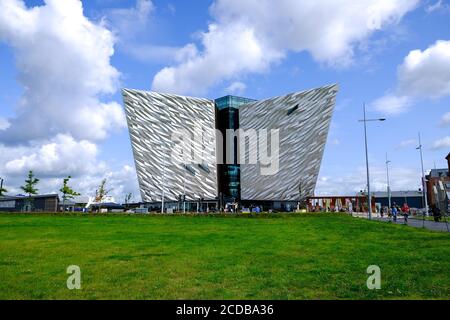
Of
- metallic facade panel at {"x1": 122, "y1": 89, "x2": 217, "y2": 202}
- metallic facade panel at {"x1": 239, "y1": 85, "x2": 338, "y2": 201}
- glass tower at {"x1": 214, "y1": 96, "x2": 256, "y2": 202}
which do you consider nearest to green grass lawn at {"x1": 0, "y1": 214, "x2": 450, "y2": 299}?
metallic facade panel at {"x1": 239, "y1": 85, "x2": 338, "y2": 201}

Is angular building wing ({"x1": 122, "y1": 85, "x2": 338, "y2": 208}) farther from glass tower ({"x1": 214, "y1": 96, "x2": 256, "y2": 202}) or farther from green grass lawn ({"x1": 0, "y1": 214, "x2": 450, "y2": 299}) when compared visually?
green grass lawn ({"x1": 0, "y1": 214, "x2": 450, "y2": 299})

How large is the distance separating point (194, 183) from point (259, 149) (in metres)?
17.6

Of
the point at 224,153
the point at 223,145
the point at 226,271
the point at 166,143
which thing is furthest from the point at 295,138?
the point at 226,271

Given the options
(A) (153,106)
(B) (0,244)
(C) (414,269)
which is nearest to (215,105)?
(A) (153,106)

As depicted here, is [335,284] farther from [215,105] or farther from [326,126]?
[215,105]

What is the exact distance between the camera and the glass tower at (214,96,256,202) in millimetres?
99750

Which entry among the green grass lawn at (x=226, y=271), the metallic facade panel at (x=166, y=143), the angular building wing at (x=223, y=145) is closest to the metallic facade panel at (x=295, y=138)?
the angular building wing at (x=223, y=145)

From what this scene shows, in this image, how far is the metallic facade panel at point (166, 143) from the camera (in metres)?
89.8

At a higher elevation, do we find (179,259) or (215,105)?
(215,105)

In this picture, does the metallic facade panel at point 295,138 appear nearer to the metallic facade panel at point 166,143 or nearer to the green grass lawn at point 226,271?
the metallic facade panel at point 166,143

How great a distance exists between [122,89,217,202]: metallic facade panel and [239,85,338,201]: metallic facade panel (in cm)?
1219

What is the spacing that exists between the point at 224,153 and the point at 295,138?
22795 millimetres
